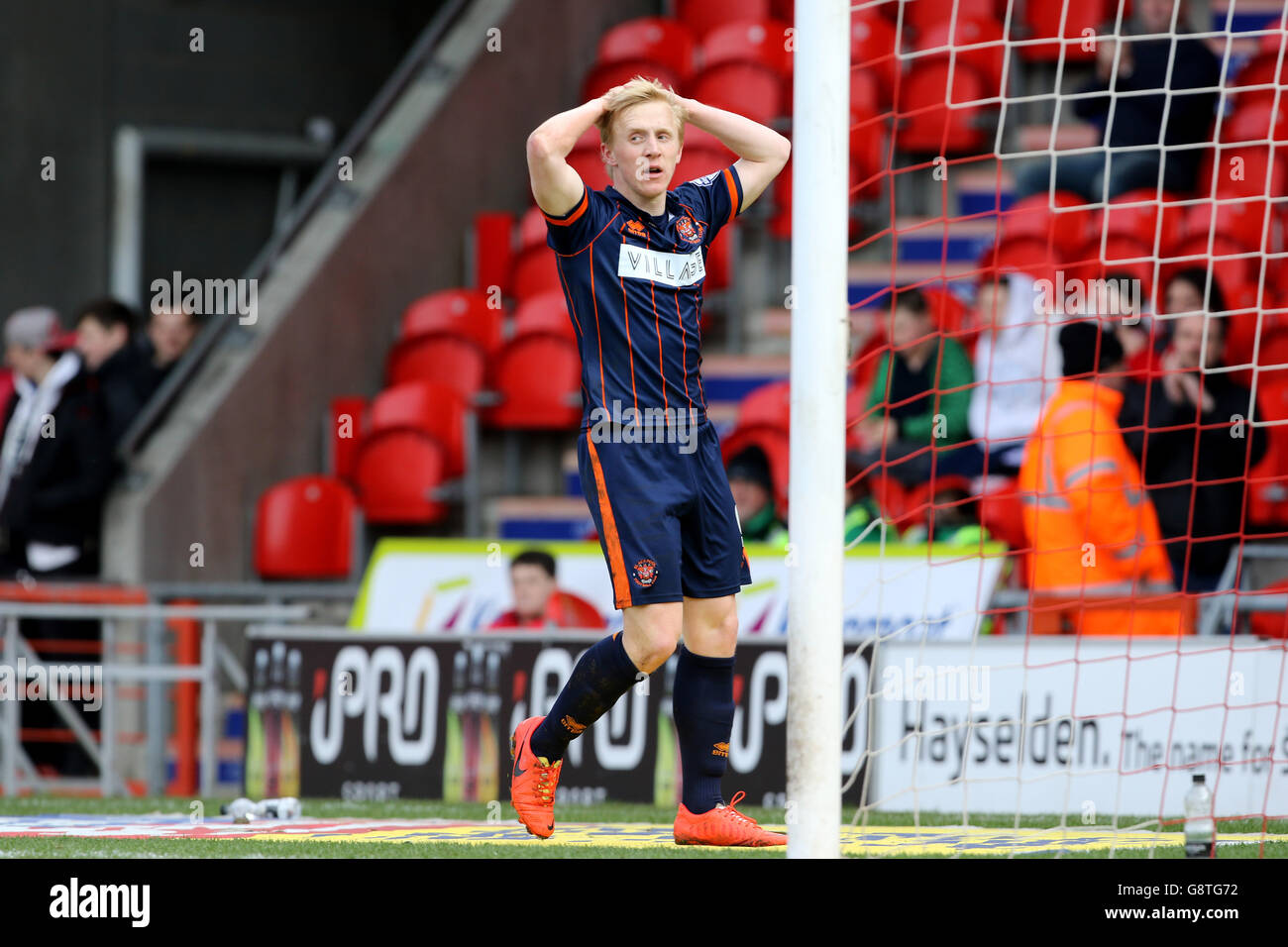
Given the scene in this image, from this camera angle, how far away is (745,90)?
11.3 metres

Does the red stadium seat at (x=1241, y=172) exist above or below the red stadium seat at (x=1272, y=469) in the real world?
above

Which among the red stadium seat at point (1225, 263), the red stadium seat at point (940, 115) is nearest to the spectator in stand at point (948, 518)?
the red stadium seat at point (1225, 263)

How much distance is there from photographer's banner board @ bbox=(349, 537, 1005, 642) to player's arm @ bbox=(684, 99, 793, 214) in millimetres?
3070

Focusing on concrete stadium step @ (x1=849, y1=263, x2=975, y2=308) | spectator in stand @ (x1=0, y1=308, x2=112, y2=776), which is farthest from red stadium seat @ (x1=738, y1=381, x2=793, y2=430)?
spectator in stand @ (x1=0, y1=308, x2=112, y2=776)

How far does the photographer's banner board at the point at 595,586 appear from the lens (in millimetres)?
8297

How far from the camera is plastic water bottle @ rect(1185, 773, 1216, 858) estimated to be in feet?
15.7

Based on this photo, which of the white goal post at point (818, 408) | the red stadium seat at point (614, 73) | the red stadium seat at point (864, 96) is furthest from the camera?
the red stadium seat at point (614, 73)

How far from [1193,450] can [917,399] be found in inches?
61.4

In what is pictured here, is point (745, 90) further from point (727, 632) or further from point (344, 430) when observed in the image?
point (727, 632)

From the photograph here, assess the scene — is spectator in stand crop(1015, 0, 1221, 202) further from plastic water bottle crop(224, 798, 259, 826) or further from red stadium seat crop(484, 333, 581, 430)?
plastic water bottle crop(224, 798, 259, 826)

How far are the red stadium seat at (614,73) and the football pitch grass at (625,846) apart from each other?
610 cm

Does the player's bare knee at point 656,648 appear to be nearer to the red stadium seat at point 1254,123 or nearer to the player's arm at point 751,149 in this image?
the player's arm at point 751,149
